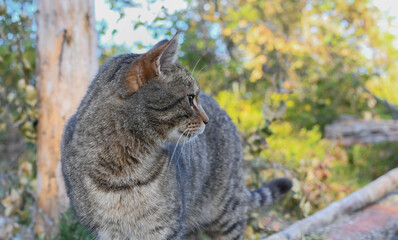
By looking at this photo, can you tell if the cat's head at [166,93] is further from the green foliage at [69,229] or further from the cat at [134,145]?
the green foliage at [69,229]

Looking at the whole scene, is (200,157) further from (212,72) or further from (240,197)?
(212,72)

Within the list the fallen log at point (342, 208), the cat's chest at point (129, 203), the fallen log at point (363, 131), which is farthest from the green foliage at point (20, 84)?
the fallen log at point (363, 131)

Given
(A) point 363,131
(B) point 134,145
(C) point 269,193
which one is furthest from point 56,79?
(A) point 363,131

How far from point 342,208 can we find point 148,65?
2103 mm

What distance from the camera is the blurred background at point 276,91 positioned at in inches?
135

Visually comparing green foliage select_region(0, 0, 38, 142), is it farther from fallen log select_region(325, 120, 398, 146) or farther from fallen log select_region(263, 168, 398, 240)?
fallen log select_region(325, 120, 398, 146)

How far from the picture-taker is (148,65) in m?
1.89

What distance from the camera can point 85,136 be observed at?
204cm

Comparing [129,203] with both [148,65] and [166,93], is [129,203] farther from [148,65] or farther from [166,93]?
[148,65]

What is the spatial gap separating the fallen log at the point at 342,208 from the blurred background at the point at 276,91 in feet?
1.85

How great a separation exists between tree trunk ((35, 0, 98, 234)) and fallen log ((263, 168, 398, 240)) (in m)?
1.72

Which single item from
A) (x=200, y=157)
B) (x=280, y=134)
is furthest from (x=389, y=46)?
(x=200, y=157)

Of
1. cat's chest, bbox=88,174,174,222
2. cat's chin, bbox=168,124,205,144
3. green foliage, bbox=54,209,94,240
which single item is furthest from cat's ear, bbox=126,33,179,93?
green foliage, bbox=54,209,94,240

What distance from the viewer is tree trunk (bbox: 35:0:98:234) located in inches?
124
